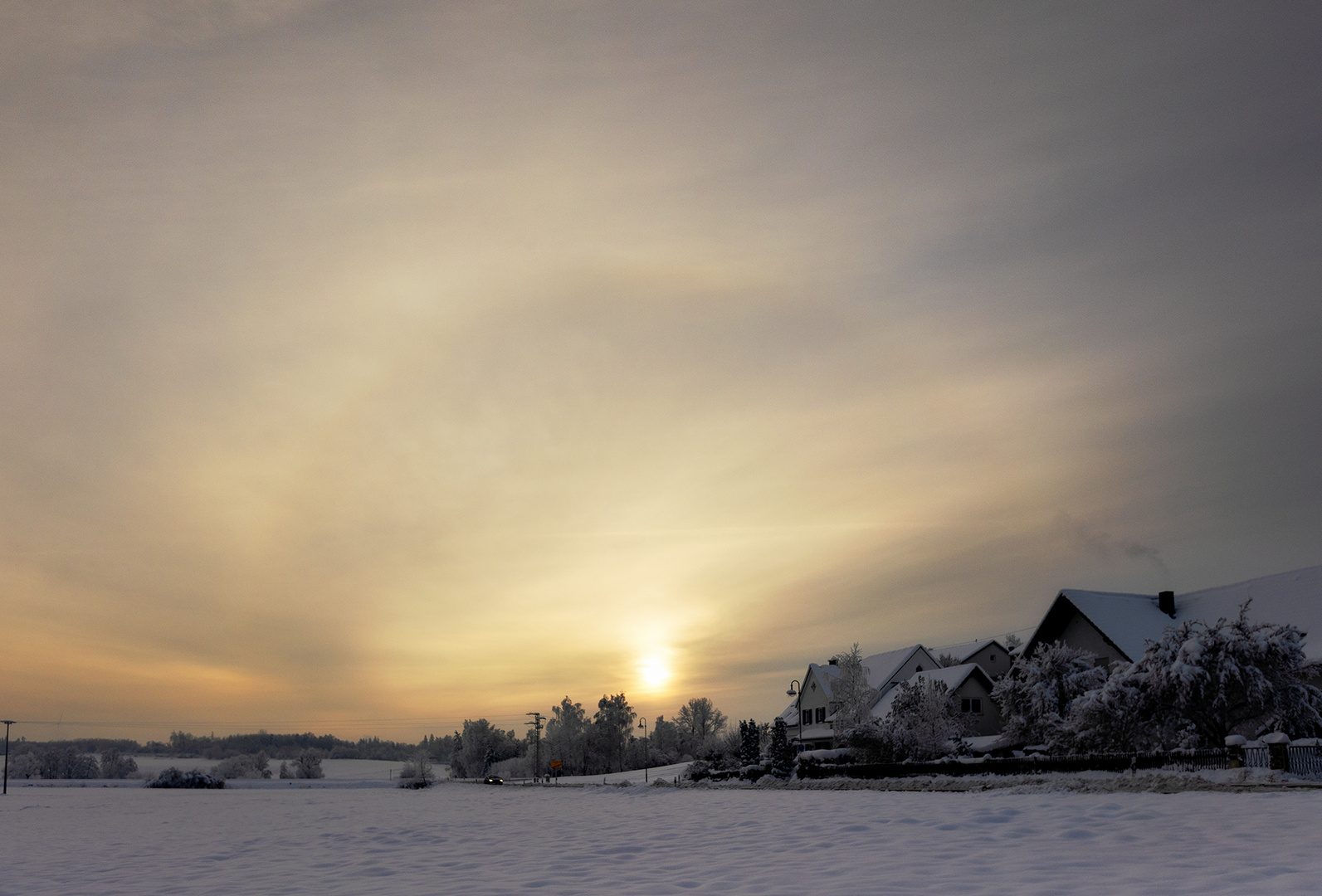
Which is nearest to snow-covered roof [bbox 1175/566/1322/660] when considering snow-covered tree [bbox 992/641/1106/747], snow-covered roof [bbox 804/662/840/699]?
snow-covered tree [bbox 992/641/1106/747]

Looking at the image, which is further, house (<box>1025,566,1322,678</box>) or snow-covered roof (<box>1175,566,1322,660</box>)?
house (<box>1025,566,1322,678</box>)

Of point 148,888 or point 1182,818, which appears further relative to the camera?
point 1182,818

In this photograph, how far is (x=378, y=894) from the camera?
14.4m

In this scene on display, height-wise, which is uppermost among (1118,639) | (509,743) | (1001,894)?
(1118,639)

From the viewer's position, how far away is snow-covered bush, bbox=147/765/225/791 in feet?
472

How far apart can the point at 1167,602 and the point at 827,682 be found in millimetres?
33770

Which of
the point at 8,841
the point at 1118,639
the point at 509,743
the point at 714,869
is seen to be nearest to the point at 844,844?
the point at 714,869

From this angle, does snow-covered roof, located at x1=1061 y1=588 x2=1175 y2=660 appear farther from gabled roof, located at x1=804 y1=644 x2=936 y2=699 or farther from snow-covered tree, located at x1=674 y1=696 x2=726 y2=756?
snow-covered tree, located at x1=674 y1=696 x2=726 y2=756

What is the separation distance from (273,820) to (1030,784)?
35.2 metres

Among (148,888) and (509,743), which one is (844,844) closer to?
(148,888)

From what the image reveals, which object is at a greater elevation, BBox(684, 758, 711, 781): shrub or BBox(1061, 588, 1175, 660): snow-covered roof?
BBox(1061, 588, 1175, 660): snow-covered roof

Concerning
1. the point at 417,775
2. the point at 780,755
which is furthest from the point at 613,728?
the point at 780,755

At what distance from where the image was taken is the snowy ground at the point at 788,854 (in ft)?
41.2

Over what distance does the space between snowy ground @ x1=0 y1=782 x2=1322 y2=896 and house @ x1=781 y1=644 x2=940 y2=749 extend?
54.1 m
